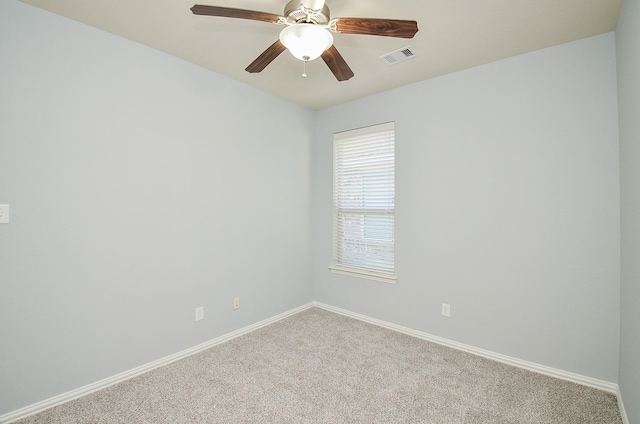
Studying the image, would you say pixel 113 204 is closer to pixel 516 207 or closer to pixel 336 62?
pixel 336 62

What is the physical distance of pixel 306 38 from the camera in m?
1.57

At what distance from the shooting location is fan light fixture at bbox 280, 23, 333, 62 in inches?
61.1

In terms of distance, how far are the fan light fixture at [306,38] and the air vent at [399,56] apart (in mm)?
1034

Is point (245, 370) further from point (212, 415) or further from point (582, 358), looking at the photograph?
point (582, 358)

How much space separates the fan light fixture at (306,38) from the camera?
155cm

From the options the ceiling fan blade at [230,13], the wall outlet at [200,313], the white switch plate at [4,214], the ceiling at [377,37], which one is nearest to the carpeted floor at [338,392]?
the wall outlet at [200,313]

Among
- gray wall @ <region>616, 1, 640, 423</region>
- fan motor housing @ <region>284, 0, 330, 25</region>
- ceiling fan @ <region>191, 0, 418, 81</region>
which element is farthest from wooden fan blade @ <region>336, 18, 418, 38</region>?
gray wall @ <region>616, 1, 640, 423</region>

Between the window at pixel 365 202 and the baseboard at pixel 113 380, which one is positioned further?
the window at pixel 365 202

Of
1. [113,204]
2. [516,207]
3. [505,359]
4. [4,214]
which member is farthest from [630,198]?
[4,214]

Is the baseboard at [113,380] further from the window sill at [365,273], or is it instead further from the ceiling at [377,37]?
the ceiling at [377,37]

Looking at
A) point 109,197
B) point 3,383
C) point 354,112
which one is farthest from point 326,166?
point 3,383

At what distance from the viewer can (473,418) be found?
182 centimetres

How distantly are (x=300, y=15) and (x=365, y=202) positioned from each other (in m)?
2.23

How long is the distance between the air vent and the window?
0.76 meters
